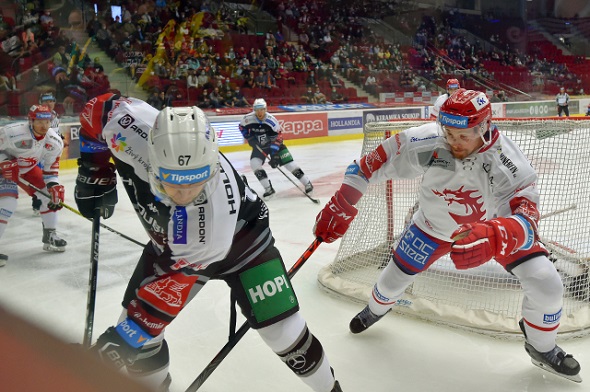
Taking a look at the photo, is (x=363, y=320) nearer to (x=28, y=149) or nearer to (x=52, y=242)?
(x=52, y=242)

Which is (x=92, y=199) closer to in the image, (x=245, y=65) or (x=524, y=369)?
(x=524, y=369)

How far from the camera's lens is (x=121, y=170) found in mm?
1813

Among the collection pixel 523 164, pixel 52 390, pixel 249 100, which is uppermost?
pixel 52 390

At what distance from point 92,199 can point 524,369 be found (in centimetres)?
198

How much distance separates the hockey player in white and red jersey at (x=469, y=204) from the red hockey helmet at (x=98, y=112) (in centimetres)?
94

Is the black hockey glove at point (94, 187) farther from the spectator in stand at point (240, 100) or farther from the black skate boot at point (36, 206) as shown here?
A: the spectator in stand at point (240, 100)

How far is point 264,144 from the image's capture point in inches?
239

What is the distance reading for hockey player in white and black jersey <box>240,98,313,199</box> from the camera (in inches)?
235

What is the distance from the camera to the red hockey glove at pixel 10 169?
3879 mm

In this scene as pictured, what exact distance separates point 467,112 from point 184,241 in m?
1.11

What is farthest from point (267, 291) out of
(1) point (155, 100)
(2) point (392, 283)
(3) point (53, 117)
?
(1) point (155, 100)

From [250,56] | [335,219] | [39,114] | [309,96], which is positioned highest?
[39,114]

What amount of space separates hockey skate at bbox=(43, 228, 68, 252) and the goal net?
2022 millimetres

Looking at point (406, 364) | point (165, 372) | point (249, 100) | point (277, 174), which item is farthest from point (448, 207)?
point (249, 100)
